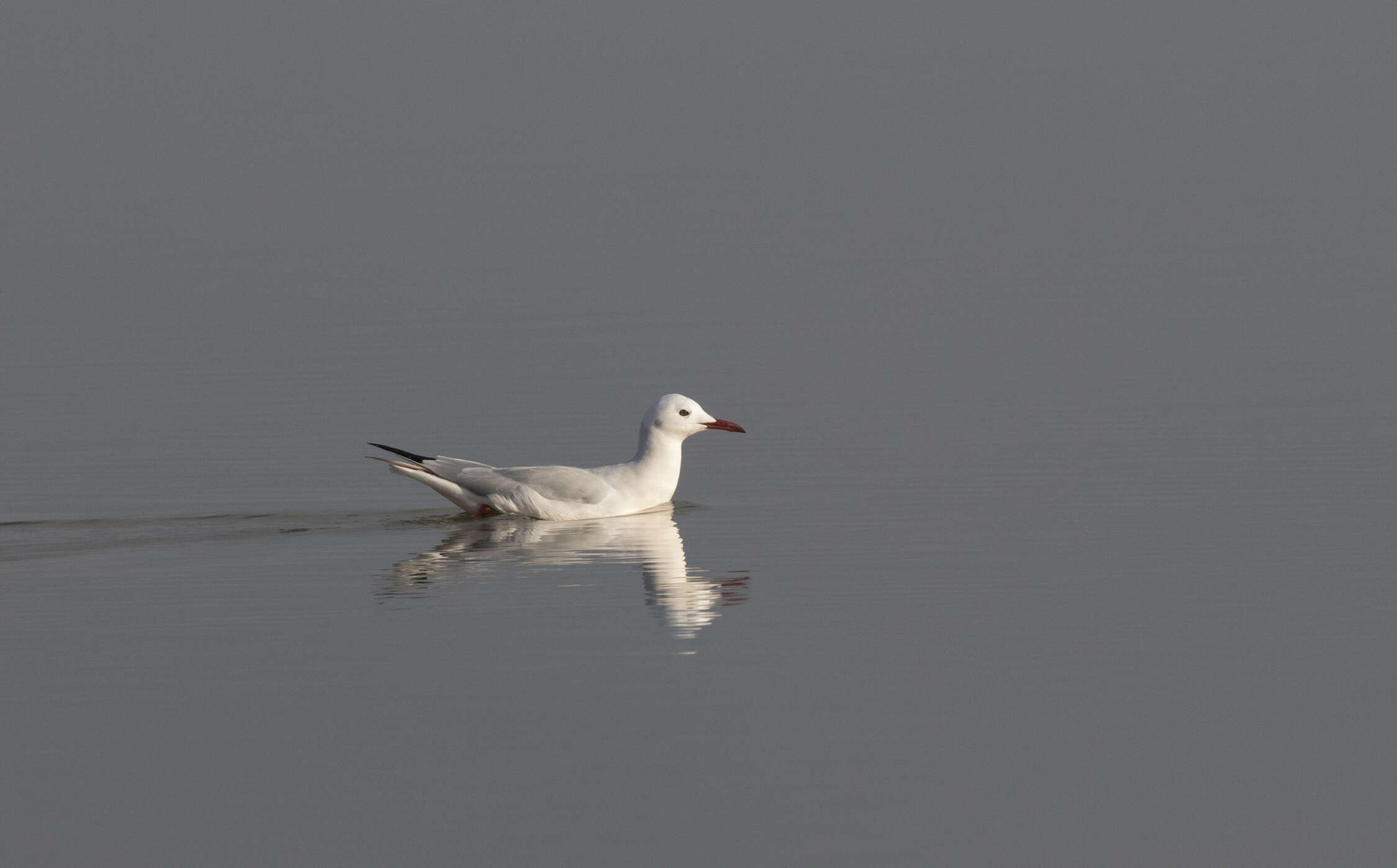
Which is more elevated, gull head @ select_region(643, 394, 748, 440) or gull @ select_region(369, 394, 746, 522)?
gull head @ select_region(643, 394, 748, 440)

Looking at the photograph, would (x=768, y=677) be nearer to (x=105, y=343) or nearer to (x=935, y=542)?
(x=935, y=542)

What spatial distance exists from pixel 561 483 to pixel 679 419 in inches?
52.0

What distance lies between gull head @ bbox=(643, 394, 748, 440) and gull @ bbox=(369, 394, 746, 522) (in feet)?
0.04

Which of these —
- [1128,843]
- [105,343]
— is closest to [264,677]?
[1128,843]

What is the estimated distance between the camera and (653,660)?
1242 centimetres

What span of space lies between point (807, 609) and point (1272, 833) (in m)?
4.75

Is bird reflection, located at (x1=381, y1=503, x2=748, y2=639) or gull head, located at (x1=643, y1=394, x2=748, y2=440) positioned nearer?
bird reflection, located at (x1=381, y1=503, x2=748, y2=639)

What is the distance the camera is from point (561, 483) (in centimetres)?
1820

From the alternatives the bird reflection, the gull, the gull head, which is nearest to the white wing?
the gull

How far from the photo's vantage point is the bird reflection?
1414 centimetres

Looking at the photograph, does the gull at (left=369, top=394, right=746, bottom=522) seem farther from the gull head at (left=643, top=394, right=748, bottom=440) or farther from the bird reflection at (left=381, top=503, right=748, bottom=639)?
the bird reflection at (left=381, top=503, right=748, bottom=639)

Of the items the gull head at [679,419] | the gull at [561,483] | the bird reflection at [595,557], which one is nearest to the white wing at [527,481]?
the gull at [561,483]

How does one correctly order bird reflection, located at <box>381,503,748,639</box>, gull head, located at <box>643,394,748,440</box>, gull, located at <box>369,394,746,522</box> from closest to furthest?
bird reflection, located at <box>381,503,748,639</box>, gull, located at <box>369,394,746,522</box>, gull head, located at <box>643,394,748,440</box>

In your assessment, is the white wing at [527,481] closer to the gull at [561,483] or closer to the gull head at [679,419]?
the gull at [561,483]
